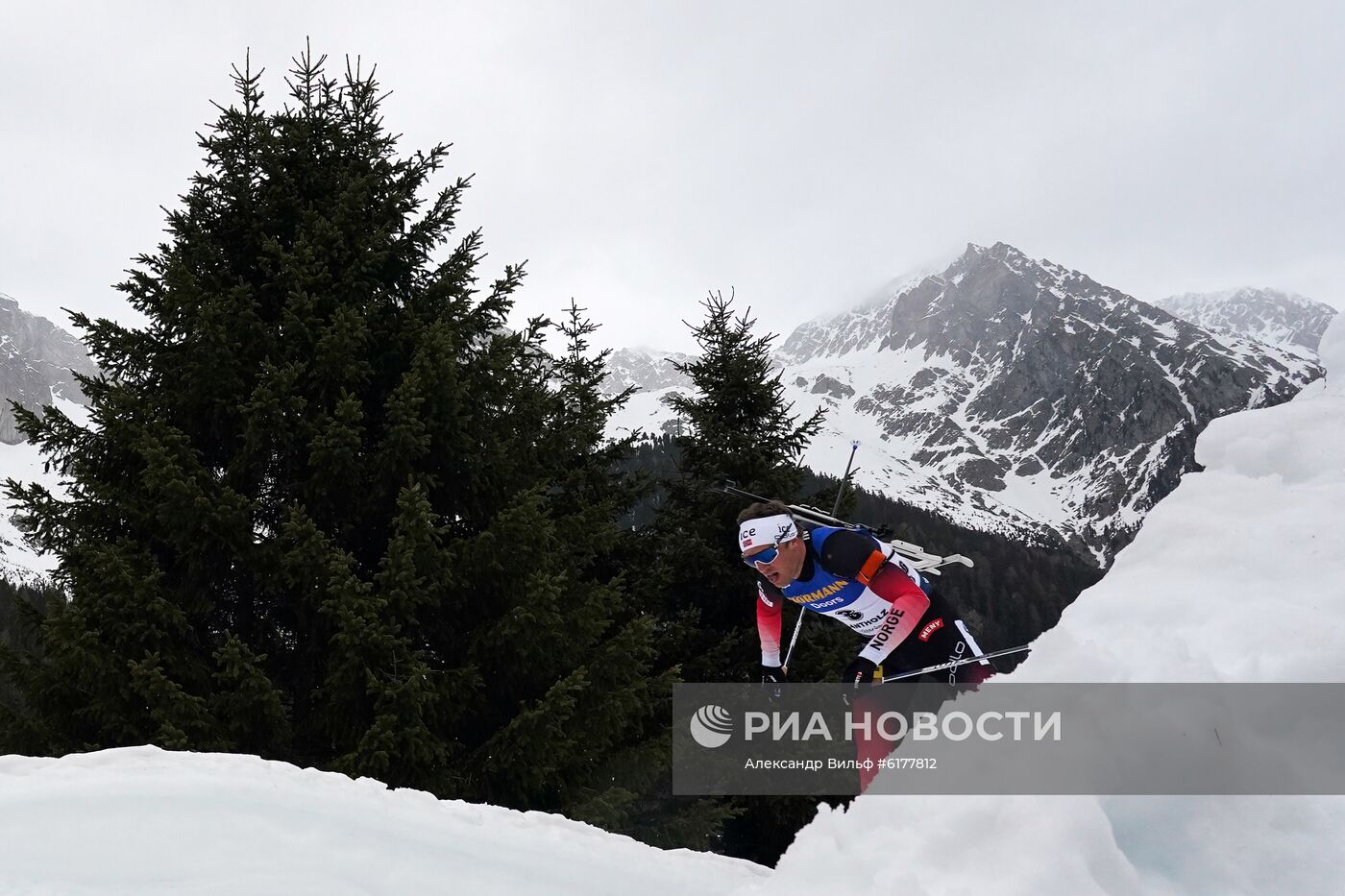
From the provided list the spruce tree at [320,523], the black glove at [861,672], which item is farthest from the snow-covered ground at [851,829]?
the black glove at [861,672]

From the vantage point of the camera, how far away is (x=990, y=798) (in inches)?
110

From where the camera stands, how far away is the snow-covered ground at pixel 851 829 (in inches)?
93.8

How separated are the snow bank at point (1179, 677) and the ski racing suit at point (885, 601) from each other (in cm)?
193

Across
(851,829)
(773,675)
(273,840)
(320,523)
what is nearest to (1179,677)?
(851,829)

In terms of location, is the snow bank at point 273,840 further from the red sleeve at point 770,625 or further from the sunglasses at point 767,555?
the red sleeve at point 770,625

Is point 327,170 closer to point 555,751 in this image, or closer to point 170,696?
point 170,696

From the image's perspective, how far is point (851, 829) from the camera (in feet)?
9.67

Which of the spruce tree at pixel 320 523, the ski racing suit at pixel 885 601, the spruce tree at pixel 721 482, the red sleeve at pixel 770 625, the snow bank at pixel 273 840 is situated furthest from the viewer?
the spruce tree at pixel 721 482

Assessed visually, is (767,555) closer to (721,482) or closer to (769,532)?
(769,532)

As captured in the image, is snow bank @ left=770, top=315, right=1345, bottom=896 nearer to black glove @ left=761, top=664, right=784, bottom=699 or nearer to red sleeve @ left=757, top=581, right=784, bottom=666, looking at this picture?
red sleeve @ left=757, top=581, right=784, bottom=666

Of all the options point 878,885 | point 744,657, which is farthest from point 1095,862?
point 744,657

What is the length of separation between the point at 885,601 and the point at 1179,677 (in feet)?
11.4

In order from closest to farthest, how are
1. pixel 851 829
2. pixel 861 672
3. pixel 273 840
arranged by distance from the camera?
pixel 273 840
pixel 851 829
pixel 861 672

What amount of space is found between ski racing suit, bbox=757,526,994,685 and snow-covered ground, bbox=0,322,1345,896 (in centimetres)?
248
